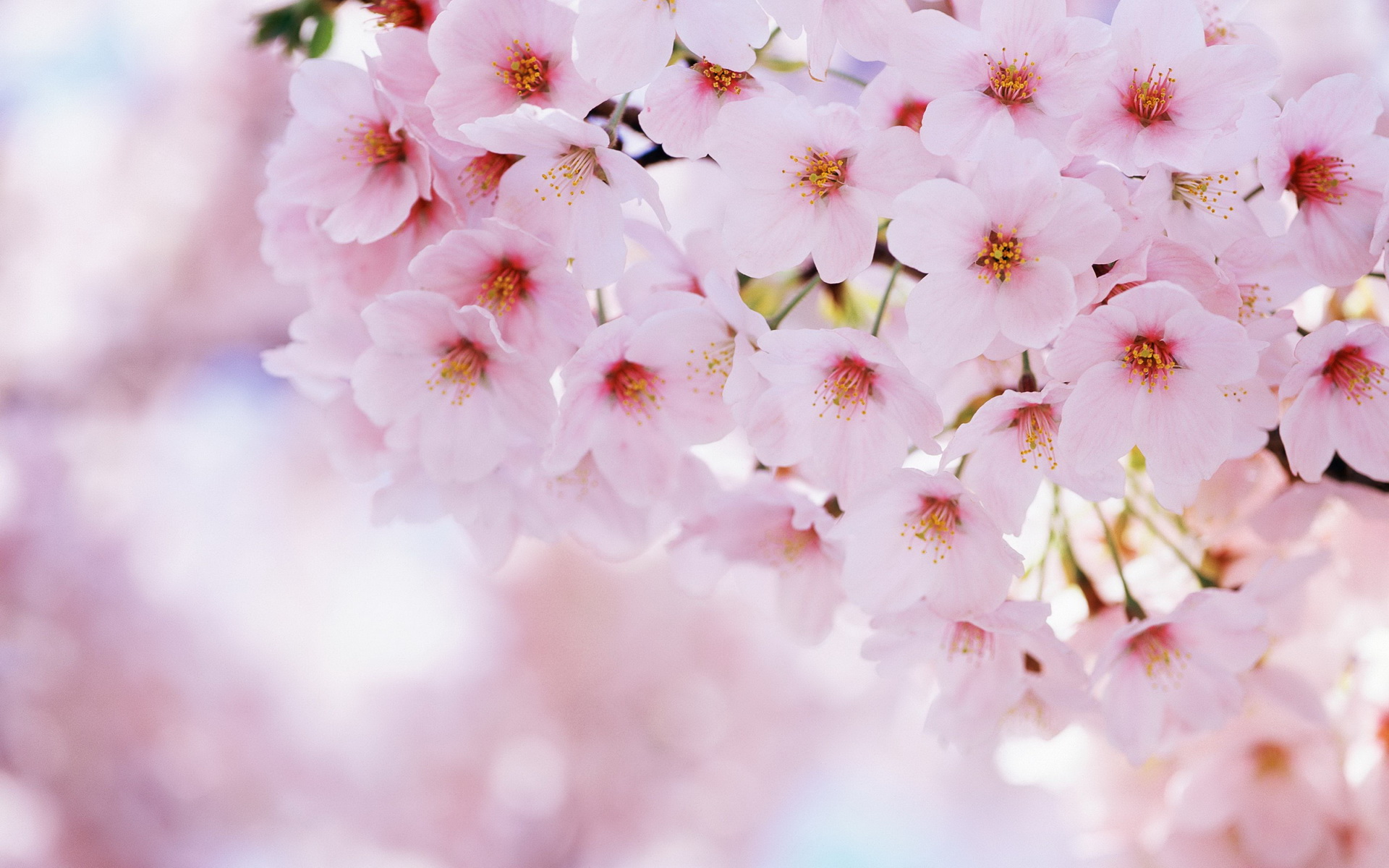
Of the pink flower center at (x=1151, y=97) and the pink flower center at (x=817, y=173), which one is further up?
the pink flower center at (x=1151, y=97)

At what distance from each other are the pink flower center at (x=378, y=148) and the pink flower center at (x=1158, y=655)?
609 mm

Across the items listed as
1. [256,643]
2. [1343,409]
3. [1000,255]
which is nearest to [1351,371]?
[1343,409]

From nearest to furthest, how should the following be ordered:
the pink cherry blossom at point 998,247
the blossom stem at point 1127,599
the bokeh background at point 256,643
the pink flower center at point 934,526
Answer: the pink cherry blossom at point 998,247 → the pink flower center at point 934,526 → the blossom stem at point 1127,599 → the bokeh background at point 256,643

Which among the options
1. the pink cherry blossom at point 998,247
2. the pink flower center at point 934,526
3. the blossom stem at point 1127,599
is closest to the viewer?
the pink cherry blossom at point 998,247

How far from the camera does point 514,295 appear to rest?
571 mm

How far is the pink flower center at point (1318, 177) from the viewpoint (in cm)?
52

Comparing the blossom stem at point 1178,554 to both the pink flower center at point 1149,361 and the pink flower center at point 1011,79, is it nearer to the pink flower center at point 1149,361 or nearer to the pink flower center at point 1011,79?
the pink flower center at point 1149,361

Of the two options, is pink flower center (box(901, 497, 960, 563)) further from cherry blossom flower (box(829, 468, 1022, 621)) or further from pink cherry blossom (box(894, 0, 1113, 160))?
pink cherry blossom (box(894, 0, 1113, 160))

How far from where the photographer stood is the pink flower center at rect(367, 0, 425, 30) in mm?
609

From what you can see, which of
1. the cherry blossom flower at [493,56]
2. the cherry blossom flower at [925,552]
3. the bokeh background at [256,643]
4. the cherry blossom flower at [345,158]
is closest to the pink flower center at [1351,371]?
the cherry blossom flower at [925,552]

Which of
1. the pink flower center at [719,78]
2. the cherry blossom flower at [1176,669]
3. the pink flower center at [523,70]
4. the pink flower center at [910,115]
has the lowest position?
the cherry blossom flower at [1176,669]

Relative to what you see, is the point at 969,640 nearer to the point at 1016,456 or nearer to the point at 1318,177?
the point at 1016,456

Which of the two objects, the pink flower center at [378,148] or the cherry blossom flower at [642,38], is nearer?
the cherry blossom flower at [642,38]

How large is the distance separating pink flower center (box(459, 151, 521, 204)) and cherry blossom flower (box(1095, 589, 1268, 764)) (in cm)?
51
